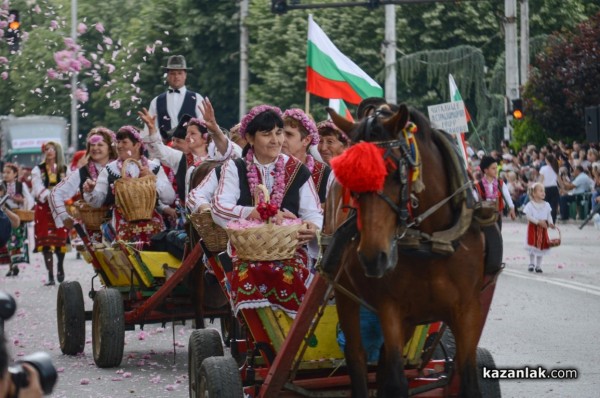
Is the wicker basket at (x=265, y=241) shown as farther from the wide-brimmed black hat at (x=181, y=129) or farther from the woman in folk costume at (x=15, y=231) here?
the woman in folk costume at (x=15, y=231)

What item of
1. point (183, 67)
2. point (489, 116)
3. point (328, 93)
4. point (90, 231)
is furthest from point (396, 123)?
point (489, 116)

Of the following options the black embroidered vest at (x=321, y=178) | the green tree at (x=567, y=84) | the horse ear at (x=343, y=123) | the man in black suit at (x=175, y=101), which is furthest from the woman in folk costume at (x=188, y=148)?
the green tree at (x=567, y=84)

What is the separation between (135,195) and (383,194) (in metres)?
5.91

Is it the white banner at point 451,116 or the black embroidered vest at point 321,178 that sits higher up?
the white banner at point 451,116

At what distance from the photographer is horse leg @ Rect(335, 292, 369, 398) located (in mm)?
7316

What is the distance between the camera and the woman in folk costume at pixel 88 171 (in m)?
13.7

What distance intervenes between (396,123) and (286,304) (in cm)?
173

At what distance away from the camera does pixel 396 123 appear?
670 cm

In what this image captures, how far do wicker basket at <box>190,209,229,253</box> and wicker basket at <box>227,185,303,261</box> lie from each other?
1574mm

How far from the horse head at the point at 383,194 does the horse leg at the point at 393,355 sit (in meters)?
0.41

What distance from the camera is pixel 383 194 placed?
659 cm

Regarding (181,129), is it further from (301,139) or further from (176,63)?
(301,139)

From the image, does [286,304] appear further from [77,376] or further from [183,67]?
[183,67]

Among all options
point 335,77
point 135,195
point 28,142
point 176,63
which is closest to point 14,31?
point 335,77
